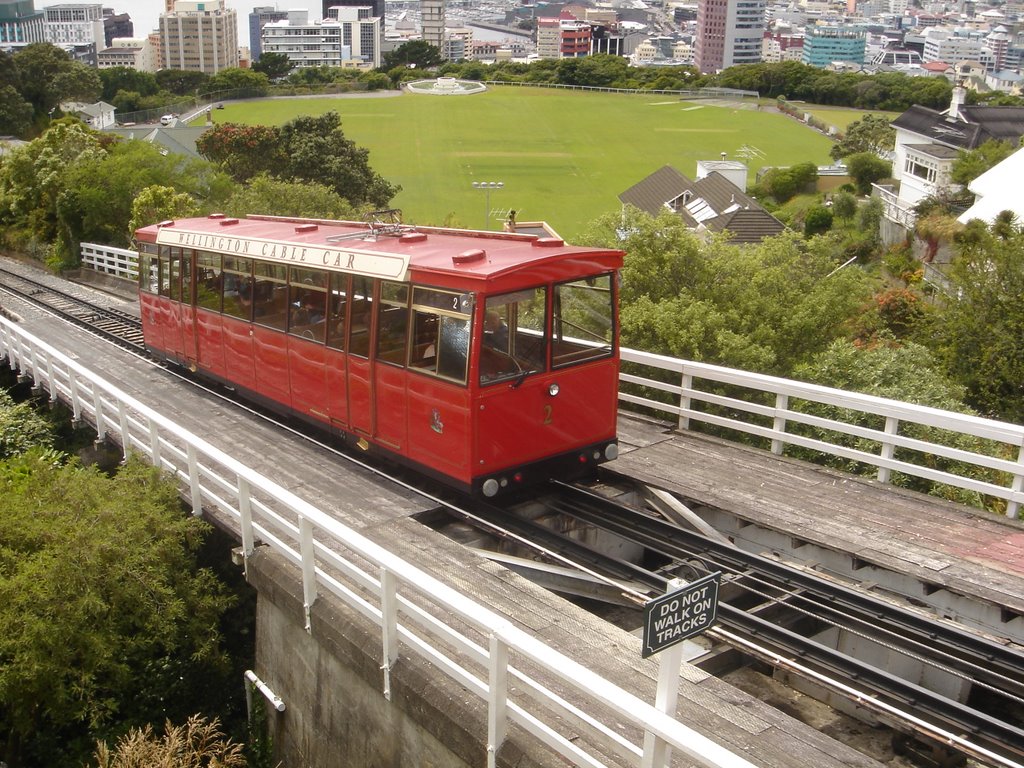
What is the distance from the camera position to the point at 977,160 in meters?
66.7

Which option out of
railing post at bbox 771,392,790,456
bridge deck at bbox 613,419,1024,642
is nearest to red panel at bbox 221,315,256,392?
bridge deck at bbox 613,419,1024,642

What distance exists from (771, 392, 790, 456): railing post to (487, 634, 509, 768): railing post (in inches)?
248

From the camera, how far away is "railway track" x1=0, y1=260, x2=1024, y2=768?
7.10 metres

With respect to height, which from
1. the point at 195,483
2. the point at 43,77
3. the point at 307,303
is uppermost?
the point at 43,77

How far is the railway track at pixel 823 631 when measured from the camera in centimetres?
710

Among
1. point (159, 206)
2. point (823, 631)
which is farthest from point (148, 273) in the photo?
point (159, 206)

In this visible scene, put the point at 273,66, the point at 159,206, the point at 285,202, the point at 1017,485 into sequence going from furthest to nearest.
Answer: the point at 273,66
the point at 285,202
the point at 159,206
the point at 1017,485

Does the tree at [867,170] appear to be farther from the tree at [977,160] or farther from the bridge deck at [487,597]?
the bridge deck at [487,597]

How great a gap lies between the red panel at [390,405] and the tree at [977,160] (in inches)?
2373

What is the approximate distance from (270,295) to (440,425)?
165 inches

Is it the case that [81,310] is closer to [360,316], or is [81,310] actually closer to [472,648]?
[360,316]

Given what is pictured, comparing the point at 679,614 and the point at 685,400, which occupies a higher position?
the point at 679,614

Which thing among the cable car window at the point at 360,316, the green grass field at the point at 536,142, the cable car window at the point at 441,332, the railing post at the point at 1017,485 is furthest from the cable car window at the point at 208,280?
the green grass field at the point at 536,142

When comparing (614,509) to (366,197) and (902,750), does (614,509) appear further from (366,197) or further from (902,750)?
(366,197)
